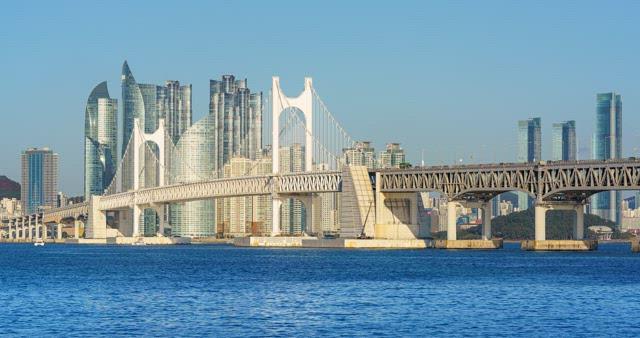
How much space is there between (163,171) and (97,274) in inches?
3774

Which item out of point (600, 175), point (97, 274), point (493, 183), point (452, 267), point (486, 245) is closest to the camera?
point (97, 274)

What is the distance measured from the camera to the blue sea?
149ft

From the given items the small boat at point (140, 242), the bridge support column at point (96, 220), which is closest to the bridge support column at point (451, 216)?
the small boat at point (140, 242)

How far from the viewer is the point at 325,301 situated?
5606 centimetres

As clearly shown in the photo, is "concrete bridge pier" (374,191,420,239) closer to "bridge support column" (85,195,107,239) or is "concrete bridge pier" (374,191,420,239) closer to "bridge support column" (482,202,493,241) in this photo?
"bridge support column" (482,202,493,241)

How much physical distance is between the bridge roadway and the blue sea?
929 inches

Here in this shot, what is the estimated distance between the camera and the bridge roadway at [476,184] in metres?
112

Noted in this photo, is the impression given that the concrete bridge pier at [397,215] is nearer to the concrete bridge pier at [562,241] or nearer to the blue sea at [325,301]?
the concrete bridge pier at [562,241]

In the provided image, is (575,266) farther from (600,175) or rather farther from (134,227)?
(134,227)

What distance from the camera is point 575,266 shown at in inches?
3482

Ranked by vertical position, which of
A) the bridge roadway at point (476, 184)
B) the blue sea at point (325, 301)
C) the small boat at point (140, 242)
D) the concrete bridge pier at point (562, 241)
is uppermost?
the bridge roadway at point (476, 184)

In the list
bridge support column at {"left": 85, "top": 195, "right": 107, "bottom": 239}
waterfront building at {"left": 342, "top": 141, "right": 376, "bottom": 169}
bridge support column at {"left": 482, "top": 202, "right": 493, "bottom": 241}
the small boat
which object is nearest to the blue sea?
bridge support column at {"left": 482, "top": 202, "right": 493, "bottom": 241}

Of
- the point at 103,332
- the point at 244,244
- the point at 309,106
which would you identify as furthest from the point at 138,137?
the point at 103,332

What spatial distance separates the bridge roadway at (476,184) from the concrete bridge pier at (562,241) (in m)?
0.08
